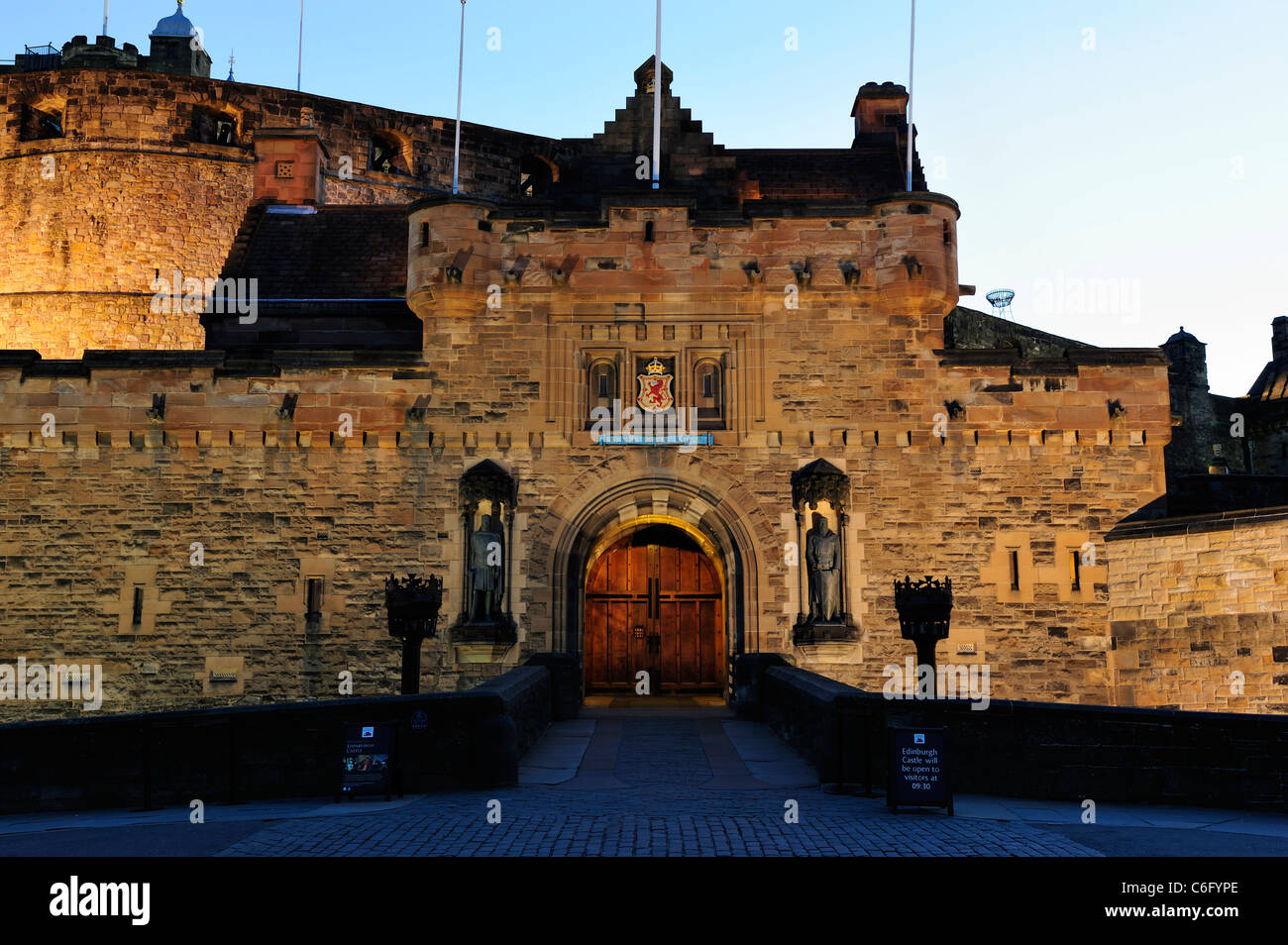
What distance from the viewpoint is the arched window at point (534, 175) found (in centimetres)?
3956

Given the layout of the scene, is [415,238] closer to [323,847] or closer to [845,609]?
[845,609]

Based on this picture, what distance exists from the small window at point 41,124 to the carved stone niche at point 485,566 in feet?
78.1

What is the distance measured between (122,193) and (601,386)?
21055 millimetres

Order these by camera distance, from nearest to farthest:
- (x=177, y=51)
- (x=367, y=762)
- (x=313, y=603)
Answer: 1. (x=367, y=762)
2. (x=313, y=603)
3. (x=177, y=51)

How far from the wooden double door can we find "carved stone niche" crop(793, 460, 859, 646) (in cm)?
308

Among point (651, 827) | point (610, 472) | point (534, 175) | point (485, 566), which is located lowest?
point (651, 827)

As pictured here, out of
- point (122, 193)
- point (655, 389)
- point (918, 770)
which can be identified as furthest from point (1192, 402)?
point (918, 770)

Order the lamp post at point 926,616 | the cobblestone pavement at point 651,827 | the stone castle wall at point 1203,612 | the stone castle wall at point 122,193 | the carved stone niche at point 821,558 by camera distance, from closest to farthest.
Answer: the cobblestone pavement at point 651,827
the lamp post at point 926,616
the stone castle wall at point 1203,612
the carved stone niche at point 821,558
the stone castle wall at point 122,193

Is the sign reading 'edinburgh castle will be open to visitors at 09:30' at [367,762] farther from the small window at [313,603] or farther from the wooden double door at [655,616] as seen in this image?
the wooden double door at [655,616]

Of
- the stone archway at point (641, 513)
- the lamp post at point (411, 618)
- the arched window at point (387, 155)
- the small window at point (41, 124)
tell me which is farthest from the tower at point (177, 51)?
the lamp post at point (411, 618)

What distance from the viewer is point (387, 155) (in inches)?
1538

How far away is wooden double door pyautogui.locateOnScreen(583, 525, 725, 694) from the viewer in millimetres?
22609

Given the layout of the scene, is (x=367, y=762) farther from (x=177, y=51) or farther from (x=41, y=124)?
(x=177, y=51)

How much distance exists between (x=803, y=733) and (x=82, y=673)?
1237 centimetres
